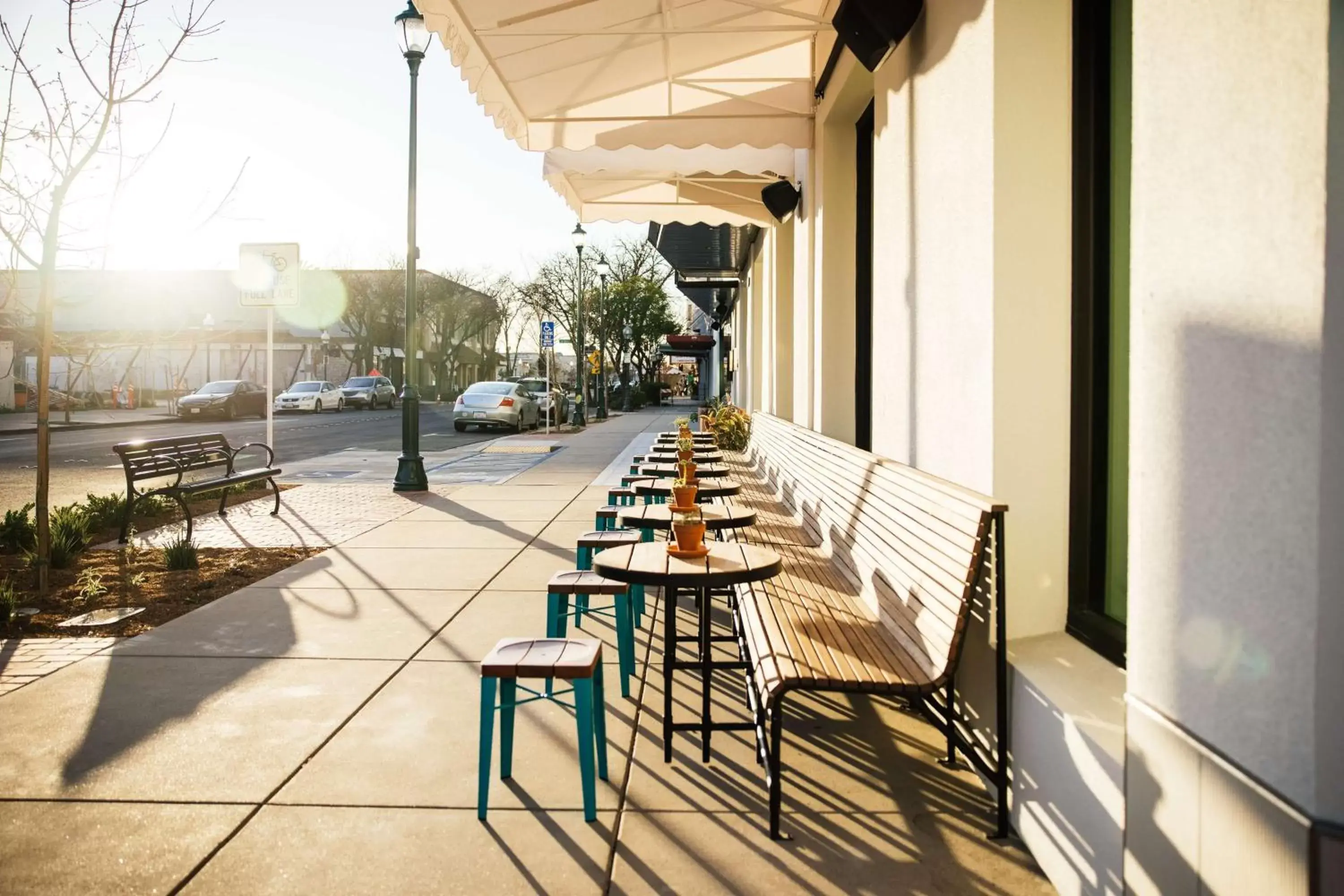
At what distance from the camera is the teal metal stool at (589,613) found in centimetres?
→ 460

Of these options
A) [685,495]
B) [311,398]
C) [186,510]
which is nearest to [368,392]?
[311,398]

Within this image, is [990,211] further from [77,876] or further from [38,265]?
[38,265]

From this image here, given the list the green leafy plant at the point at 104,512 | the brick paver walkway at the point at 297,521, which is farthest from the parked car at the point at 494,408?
the green leafy plant at the point at 104,512

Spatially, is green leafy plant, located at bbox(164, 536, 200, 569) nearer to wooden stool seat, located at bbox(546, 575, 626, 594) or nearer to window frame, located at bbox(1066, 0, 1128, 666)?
wooden stool seat, located at bbox(546, 575, 626, 594)

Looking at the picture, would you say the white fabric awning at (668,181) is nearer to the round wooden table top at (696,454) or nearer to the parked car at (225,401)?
the round wooden table top at (696,454)

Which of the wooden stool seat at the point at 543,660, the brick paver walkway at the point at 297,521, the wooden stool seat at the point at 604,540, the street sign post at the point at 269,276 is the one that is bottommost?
the brick paver walkway at the point at 297,521

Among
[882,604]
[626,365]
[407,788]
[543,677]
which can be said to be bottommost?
[407,788]

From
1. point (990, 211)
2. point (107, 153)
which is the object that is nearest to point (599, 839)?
point (990, 211)

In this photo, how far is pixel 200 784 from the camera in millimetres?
3555

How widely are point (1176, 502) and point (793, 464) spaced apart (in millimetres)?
5429

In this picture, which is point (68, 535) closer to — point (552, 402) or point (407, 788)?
point (407, 788)

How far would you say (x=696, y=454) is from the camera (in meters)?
10.7

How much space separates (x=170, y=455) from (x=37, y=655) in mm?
5138

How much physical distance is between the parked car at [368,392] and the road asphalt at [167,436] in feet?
20.0
